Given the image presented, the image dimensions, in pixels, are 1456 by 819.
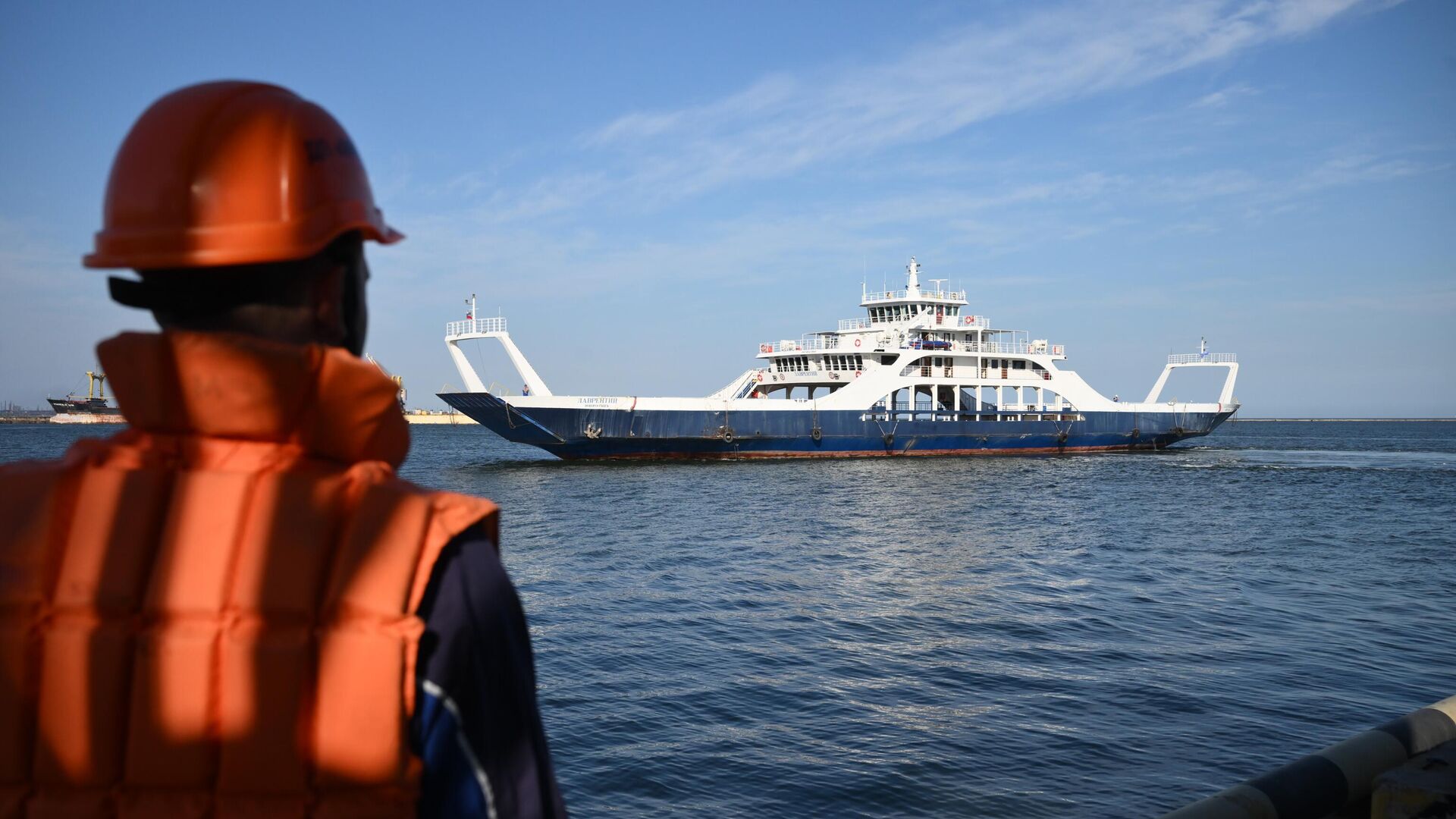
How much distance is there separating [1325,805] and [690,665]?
572cm

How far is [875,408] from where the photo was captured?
38.7 meters

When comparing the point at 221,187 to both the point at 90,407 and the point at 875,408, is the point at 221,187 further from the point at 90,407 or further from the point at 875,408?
the point at 90,407

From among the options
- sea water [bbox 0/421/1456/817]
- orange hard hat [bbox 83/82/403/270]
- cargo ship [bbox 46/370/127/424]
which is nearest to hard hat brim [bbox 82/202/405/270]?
orange hard hat [bbox 83/82/403/270]

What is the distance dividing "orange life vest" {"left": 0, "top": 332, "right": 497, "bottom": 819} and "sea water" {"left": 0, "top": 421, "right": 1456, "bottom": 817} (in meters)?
5.56

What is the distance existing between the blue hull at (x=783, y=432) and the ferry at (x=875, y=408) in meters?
0.05

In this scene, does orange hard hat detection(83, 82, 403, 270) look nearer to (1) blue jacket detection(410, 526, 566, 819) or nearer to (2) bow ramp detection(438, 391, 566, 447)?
(1) blue jacket detection(410, 526, 566, 819)

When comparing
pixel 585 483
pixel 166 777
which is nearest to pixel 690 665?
pixel 166 777

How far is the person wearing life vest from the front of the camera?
1.03 metres

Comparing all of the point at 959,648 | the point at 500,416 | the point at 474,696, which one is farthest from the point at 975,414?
the point at 474,696

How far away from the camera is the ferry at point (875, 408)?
3394 cm

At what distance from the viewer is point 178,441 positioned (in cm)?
111

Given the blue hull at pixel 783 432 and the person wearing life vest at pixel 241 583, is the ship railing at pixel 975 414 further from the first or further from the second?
the person wearing life vest at pixel 241 583

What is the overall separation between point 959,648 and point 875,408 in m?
28.7

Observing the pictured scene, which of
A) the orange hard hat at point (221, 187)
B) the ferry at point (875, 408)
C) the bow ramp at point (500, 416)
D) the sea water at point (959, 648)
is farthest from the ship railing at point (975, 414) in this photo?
the orange hard hat at point (221, 187)
